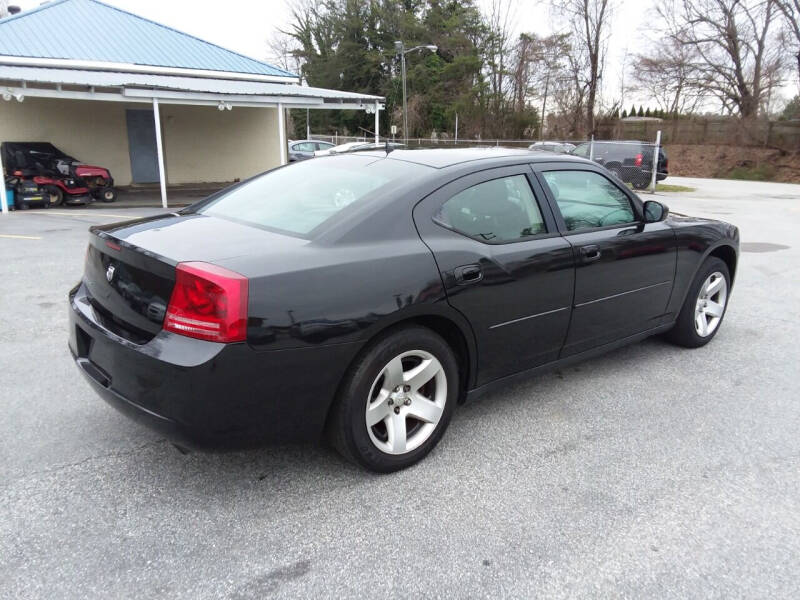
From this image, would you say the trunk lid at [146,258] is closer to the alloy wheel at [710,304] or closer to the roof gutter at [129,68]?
the alloy wheel at [710,304]

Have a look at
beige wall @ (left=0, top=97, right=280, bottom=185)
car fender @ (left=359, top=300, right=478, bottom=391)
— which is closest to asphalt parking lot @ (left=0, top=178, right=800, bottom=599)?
car fender @ (left=359, top=300, right=478, bottom=391)

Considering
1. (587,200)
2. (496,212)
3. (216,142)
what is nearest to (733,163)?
(216,142)

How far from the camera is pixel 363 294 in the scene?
2.63m

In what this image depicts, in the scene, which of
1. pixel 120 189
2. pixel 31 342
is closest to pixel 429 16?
pixel 120 189

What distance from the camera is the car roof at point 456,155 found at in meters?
3.41

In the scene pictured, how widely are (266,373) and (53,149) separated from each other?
662 inches

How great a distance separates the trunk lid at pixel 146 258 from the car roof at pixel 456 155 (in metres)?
1.03

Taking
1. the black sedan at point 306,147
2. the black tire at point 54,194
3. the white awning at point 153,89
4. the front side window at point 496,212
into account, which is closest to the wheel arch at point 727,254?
the front side window at point 496,212

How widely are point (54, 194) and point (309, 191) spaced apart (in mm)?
13600

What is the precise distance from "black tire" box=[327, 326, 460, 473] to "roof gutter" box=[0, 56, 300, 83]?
17.9 m

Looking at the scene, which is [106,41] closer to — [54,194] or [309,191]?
[54,194]

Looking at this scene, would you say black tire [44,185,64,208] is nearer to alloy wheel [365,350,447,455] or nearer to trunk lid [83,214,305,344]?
trunk lid [83,214,305,344]

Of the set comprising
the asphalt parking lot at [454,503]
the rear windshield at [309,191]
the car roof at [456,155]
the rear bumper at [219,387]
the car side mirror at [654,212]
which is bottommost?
the asphalt parking lot at [454,503]

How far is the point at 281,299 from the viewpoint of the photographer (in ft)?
8.01
